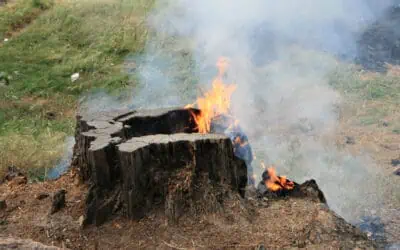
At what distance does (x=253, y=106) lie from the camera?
11039 millimetres

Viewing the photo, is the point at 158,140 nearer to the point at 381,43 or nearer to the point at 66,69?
the point at 66,69

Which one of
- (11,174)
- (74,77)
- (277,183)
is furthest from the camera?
(74,77)

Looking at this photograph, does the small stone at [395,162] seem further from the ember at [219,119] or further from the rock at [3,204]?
the rock at [3,204]

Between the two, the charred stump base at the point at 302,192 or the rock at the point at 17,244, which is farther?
the charred stump base at the point at 302,192

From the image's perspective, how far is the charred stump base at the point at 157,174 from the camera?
17.4 feet

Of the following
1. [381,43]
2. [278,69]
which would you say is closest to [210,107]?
[278,69]

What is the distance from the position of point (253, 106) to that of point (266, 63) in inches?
91.2

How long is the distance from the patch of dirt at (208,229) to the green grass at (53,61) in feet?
10.6

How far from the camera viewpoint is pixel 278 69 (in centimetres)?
1260

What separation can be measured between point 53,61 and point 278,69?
654cm

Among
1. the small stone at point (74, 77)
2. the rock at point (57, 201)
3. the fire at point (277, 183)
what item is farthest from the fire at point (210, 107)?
the small stone at point (74, 77)

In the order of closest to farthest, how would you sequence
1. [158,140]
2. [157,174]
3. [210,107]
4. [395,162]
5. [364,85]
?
[157,174] < [158,140] < [210,107] < [395,162] < [364,85]

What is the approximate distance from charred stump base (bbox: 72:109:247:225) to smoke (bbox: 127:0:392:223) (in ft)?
8.79

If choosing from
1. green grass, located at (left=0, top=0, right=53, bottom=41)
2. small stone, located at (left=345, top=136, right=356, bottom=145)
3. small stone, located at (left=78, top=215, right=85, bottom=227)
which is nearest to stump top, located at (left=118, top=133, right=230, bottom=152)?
small stone, located at (left=78, top=215, right=85, bottom=227)
